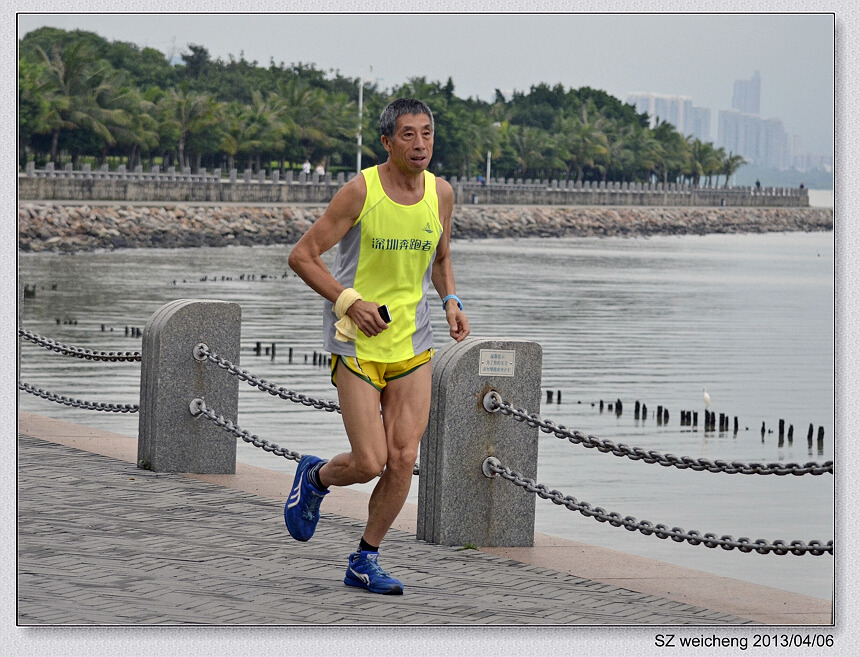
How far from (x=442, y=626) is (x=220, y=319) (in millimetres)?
3983

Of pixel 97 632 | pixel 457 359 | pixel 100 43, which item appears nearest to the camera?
pixel 97 632

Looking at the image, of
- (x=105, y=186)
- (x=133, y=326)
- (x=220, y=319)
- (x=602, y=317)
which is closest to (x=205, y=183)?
(x=105, y=186)

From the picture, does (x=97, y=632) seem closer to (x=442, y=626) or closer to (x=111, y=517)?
(x=442, y=626)

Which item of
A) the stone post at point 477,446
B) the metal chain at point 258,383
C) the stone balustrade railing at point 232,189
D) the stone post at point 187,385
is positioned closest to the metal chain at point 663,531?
the stone post at point 477,446

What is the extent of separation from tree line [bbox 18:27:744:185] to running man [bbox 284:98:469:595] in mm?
39604

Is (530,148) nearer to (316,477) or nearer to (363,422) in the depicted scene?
(316,477)

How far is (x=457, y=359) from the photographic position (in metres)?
7.13

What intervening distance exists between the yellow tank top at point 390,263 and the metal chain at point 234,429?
260 centimetres

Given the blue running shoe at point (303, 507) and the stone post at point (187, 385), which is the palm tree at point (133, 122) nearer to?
the stone post at point (187, 385)

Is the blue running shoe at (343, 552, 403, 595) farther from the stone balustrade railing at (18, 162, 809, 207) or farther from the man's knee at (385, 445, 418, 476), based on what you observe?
the stone balustrade railing at (18, 162, 809, 207)

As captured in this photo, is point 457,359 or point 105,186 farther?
point 105,186

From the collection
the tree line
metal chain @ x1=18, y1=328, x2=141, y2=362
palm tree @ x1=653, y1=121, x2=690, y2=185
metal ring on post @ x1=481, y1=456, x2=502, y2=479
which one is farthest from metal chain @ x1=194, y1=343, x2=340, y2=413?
palm tree @ x1=653, y1=121, x2=690, y2=185

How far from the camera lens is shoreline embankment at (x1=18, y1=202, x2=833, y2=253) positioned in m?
50.6

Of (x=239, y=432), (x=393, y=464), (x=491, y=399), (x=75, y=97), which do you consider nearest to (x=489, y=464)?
(x=491, y=399)
